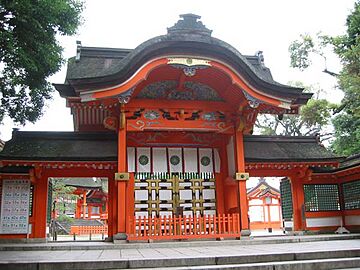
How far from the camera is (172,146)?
40.7ft

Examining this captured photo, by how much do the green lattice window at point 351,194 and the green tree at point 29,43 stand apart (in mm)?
10230

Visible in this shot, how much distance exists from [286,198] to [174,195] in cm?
480

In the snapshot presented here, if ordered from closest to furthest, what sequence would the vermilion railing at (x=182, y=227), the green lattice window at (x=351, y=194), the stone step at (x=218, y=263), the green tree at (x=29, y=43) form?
the stone step at (x=218, y=263) → the green tree at (x=29, y=43) → the vermilion railing at (x=182, y=227) → the green lattice window at (x=351, y=194)

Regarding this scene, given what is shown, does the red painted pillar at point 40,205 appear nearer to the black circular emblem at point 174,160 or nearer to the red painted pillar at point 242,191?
the black circular emblem at point 174,160

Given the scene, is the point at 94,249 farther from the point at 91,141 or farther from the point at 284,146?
the point at 284,146

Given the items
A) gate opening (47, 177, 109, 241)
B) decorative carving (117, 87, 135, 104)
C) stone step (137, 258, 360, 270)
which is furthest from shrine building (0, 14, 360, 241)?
gate opening (47, 177, 109, 241)

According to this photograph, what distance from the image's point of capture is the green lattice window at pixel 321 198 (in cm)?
1347

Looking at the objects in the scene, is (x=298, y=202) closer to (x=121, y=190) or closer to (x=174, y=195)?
(x=174, y=195)

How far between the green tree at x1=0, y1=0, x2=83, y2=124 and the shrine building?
3.29ft

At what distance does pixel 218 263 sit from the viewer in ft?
20.9

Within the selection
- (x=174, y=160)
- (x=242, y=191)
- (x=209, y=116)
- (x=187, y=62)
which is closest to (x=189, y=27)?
(x=187, y=62)

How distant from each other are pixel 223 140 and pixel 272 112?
1849 millimetres

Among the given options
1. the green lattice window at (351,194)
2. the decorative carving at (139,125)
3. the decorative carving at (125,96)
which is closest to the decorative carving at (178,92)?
the decorative carving at (139,125)

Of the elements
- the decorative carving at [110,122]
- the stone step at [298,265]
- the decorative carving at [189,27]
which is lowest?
the stone step at [298,265]
